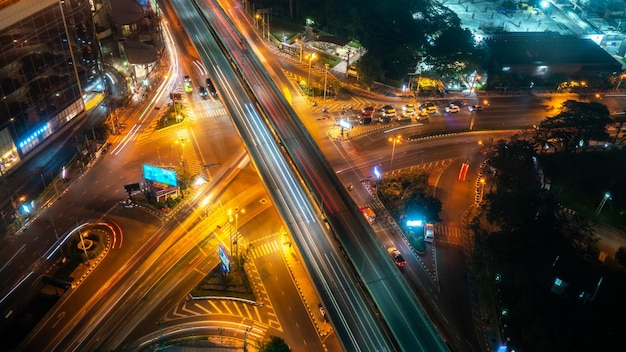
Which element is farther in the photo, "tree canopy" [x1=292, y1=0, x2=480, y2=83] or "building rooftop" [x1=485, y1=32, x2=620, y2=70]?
"building rooftop" [x1=485, y1=32, x2=620, y2=70]

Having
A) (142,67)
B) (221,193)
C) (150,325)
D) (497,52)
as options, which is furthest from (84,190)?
(497,52)

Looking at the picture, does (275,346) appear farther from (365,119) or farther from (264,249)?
(365,119)

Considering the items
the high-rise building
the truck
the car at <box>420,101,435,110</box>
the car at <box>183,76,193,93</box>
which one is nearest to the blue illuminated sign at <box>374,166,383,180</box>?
the truck

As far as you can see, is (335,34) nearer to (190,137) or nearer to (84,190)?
(190,137)

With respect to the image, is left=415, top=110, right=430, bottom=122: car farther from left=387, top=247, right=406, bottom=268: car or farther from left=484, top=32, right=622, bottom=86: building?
left=387, top=247, right=406, bottom=268: car

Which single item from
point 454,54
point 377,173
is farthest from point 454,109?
point 377,173

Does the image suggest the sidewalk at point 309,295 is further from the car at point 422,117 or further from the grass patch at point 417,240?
the car at point 422,117
